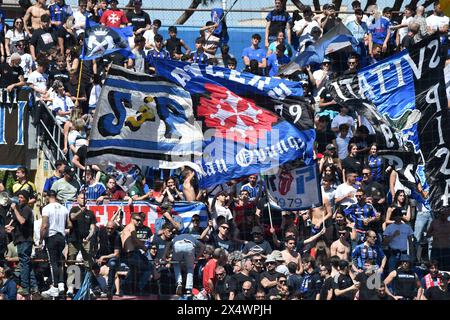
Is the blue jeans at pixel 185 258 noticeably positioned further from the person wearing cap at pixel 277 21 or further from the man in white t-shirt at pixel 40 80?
the person wearing cap at pixel 277 21

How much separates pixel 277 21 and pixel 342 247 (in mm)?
6719

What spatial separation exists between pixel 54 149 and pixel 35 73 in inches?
61.3

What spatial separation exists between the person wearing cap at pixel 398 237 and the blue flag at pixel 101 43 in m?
5.78

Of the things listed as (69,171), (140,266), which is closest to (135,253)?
(140,266)

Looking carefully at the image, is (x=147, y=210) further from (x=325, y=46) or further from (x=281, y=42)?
(x=281, y=42)

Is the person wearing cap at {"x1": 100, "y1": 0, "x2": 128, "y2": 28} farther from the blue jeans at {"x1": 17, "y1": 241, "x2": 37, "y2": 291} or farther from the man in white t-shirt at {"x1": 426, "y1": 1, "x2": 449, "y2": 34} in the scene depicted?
the blue jeans at {"x1": 17, "y1": 241, "x2": 37, "y2": 291}

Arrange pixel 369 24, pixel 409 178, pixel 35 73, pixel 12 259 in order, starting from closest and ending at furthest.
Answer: pixel 12 259 → pixel 409 178 → pixel 35 73 → pixel 369 24

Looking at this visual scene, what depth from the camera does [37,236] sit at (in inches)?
766

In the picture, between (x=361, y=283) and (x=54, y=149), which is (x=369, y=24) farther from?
(x=361, y=283)

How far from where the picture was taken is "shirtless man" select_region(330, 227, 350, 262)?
19.0 m

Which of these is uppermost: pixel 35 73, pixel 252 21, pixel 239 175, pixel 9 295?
pixel 252 21

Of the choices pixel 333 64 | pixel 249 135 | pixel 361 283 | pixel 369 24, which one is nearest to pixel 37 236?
pixel 249 135

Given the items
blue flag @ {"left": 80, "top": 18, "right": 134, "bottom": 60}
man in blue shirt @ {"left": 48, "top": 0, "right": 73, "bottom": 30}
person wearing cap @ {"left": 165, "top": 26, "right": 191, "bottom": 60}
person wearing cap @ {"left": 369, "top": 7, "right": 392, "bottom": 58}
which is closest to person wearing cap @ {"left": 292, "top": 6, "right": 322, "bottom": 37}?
person wearing cap @ {"left": 369, "top": 7, "right": 392, "bottom": 58}

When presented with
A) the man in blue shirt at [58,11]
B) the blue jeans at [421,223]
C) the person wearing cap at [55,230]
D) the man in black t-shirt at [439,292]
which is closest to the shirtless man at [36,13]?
the man in blue shirt at [58,11]
